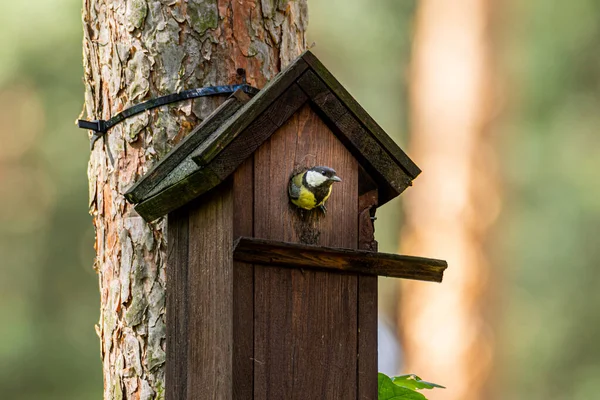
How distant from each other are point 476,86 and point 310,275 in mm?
5868

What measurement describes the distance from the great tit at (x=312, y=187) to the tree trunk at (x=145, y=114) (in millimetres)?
465

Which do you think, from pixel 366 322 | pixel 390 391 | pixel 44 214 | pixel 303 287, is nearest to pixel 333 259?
pixel 303 287

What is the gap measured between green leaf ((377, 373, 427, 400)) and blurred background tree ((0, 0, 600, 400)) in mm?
4618

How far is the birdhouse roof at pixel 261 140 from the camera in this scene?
1969 mm

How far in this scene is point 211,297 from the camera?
203 centimetres

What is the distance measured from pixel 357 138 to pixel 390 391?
2.37ft

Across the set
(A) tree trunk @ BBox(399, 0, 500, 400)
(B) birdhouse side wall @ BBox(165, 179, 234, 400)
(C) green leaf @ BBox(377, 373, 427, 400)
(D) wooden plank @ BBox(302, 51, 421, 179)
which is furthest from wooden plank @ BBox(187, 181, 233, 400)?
(A) tree trunk @ BBox(399, 0, 500, 400)

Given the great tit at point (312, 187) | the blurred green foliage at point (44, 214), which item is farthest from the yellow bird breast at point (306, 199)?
the blurred green foliage at point (44, 214)

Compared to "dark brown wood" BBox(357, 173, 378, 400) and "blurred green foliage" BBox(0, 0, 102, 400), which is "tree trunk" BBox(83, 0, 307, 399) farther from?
"blurred green foliage" BBox(0, 0, 102, 400)

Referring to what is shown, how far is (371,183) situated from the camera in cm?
229

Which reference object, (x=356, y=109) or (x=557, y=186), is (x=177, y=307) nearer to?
(x=356, y=109)

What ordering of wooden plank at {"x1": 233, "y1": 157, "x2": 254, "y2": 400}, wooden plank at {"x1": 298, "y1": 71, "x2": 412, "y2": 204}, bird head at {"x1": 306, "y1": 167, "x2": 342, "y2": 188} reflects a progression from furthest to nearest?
wooden plank at {"x1": 298, "y1": 71, "x2": 412, "y2": 204} → bird head at {"x1": 306, "y1": 167, "x2": 342, "y2": 188} → wooden plank at {"x1": 233, "y1": 157, "x2": 254, "y2": 400}

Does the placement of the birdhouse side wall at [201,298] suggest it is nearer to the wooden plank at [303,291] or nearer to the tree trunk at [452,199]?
the wooden plank at [303,291]

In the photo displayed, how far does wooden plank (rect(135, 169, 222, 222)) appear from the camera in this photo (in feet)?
6.45
